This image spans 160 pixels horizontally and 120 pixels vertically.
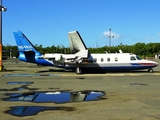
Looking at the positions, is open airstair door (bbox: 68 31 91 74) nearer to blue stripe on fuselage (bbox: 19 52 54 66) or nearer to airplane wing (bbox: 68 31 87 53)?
airplane wing (bbox: 68 31 87 53)

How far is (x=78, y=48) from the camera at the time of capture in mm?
31203

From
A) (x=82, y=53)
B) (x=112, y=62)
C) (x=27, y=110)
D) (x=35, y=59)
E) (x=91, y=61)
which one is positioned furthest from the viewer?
(x=35, y=59)

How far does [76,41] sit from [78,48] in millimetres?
1093

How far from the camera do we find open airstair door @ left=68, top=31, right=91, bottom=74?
30230mm

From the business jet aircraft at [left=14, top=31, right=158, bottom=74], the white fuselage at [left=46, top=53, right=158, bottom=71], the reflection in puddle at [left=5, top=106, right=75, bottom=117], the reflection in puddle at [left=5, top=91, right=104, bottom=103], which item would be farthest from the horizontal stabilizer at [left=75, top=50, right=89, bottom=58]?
the reflection in puddle at [left=5, top=106, right=75, bottom=117]

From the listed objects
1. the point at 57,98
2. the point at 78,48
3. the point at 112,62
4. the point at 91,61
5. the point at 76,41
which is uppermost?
the point at 76,41

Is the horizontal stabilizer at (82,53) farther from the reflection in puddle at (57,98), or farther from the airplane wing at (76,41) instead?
the reflection in puddle at (57,98)

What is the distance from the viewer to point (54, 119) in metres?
8.11

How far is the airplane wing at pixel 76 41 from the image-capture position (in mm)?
30125

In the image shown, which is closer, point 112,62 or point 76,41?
point 76,41

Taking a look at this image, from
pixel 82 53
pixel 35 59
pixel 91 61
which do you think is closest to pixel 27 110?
pixel 82 53

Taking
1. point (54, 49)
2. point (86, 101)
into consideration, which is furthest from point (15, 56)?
point (86, 101)

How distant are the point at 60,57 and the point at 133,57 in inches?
341

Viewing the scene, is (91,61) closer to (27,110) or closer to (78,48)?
(78,48)
